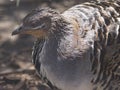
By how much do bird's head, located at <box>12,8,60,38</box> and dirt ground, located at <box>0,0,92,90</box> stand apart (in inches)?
43.0

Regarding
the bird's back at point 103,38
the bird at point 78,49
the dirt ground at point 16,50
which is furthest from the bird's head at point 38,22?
the dirt ground at point 16,50

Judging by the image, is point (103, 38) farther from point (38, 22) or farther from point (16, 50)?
point (16, 50)

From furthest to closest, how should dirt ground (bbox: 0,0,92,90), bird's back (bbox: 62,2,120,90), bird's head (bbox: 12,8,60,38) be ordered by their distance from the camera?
dirt ground (bbox: 0,0,92,90) < bird's back (bbox: 62,2,120,90) < bird's head (bbox: 12,8,60,38)

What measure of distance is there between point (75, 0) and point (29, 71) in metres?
1.07

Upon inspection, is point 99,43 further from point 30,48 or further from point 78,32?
point 30,48

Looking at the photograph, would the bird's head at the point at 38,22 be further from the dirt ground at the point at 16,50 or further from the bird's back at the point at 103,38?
the dirt ground at the point at 16,50

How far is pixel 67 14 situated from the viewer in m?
3.78

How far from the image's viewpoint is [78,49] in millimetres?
3621

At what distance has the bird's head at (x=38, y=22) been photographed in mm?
3502

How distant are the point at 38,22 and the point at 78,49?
376mm

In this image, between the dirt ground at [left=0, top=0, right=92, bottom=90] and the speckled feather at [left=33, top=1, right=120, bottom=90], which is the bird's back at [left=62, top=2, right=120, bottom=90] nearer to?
the speckled feather at [left=33, top=1, right=120, bottom=90]

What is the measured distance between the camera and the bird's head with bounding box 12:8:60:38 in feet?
11.5

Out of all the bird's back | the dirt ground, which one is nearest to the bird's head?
the bird's back

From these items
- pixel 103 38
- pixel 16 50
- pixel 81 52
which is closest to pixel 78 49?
pixel 81 52
